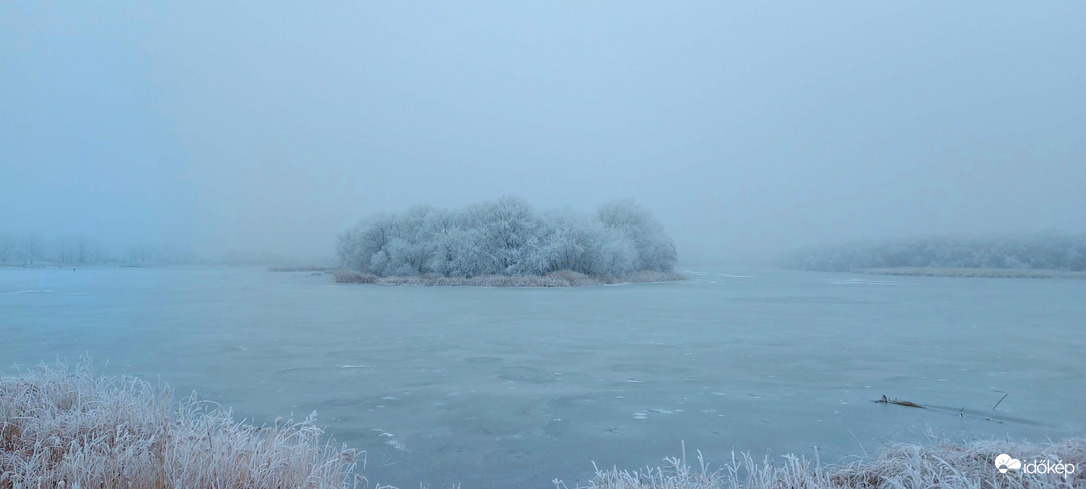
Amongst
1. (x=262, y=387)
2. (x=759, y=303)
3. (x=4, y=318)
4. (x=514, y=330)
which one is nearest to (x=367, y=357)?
(x=262, y=387)

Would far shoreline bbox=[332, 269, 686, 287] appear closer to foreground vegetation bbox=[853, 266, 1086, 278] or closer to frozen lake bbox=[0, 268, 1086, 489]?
frozen lake bbox=[0, 268, 1086, 489]

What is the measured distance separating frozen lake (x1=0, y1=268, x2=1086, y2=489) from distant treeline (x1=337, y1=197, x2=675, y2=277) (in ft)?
65.9

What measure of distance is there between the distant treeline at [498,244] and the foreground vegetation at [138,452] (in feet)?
106

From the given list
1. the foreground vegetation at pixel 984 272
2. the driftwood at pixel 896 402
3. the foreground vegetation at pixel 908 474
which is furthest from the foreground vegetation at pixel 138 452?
the foreground vegetation at pixel 984 272

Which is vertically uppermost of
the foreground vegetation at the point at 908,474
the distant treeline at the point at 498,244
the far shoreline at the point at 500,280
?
the distant treeline at the point at 498,244

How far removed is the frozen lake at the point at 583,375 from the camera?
567cm

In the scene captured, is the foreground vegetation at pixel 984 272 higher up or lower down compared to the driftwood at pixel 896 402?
higher up

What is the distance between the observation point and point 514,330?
14.0 metres

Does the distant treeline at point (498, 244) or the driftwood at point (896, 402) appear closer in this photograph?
the driftwood at point (896, 402)

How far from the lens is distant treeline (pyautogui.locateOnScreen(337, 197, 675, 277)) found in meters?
38.1

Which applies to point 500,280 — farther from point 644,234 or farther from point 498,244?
point 644,234

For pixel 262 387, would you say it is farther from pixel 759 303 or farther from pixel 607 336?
pixel 759 303

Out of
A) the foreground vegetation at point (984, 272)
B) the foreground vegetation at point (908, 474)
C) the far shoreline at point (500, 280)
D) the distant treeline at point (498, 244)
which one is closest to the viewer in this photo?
the foreground vegetation at point (908, 474)

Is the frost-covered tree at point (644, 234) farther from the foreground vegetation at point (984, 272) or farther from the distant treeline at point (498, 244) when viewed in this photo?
the foreground vegetation at point (984, 272)
